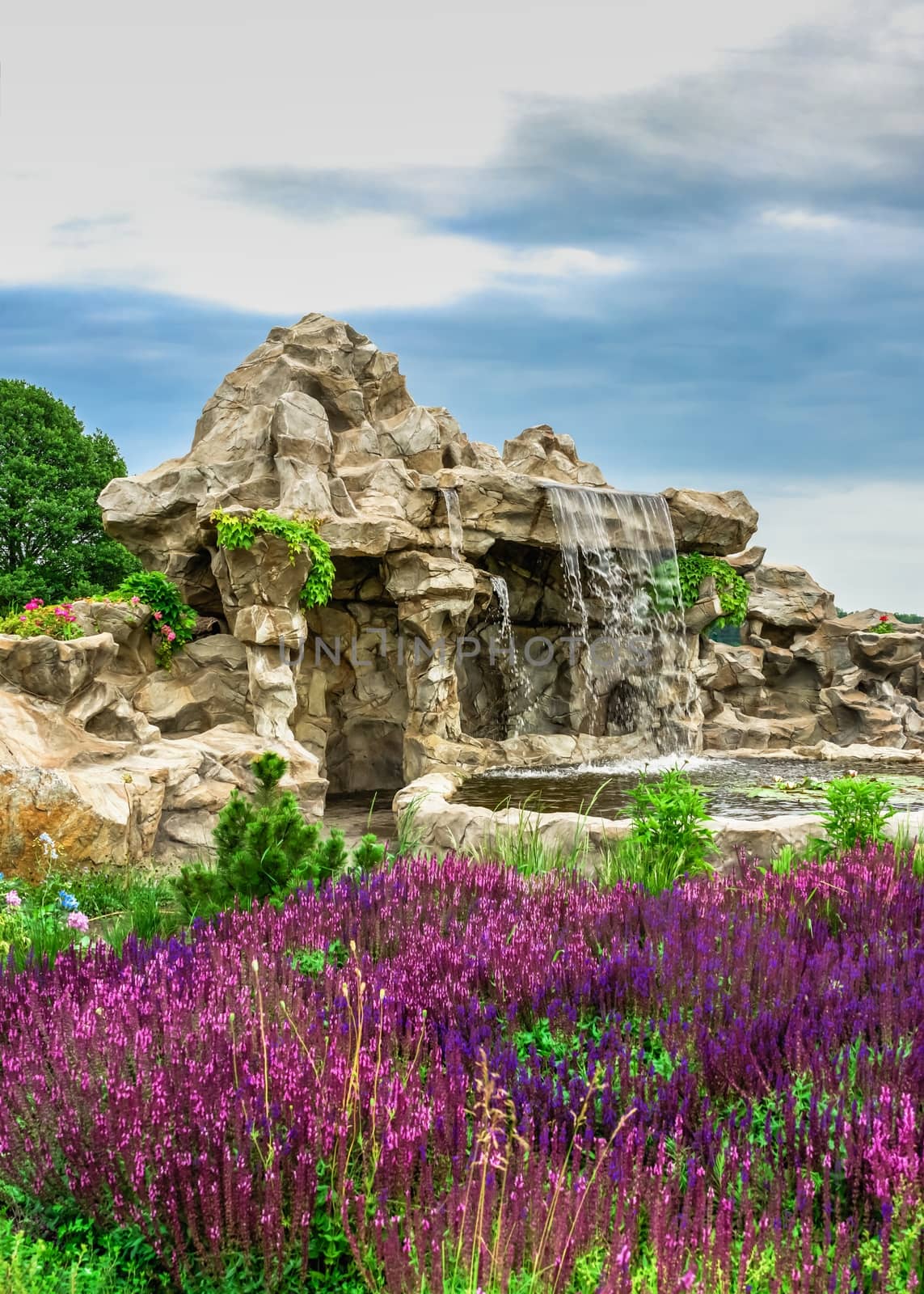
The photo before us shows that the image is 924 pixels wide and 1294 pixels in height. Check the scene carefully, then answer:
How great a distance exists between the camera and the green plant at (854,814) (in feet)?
20.1

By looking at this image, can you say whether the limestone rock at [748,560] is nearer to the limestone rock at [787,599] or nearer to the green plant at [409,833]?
the limestone rock at [787,599]

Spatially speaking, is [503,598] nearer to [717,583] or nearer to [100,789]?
[717,583]

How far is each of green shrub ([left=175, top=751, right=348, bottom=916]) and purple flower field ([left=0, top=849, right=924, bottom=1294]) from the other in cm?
94

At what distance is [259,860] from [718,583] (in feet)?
70.4

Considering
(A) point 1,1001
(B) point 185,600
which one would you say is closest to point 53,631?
(B) point 185,600

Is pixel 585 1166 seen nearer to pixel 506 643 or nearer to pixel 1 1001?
pixel 1 1001

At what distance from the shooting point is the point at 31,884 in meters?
7.15

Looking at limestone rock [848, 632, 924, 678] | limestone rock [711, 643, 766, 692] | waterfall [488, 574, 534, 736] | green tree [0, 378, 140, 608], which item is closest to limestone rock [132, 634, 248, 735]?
waterfall [488, 574, 534, 736]

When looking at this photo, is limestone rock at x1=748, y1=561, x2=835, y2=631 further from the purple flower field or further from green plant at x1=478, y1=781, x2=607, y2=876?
the purple flower field

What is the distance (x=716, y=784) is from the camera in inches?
590

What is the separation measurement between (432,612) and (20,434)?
49.5 feet

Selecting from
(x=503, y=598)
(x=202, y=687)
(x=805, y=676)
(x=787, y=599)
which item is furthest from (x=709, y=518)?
(x=202, y=687)

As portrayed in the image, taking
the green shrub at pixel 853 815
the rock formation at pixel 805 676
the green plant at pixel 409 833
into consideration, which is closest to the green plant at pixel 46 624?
the green plant at pixel 409 833

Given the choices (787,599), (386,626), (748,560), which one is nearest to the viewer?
(386,626)
